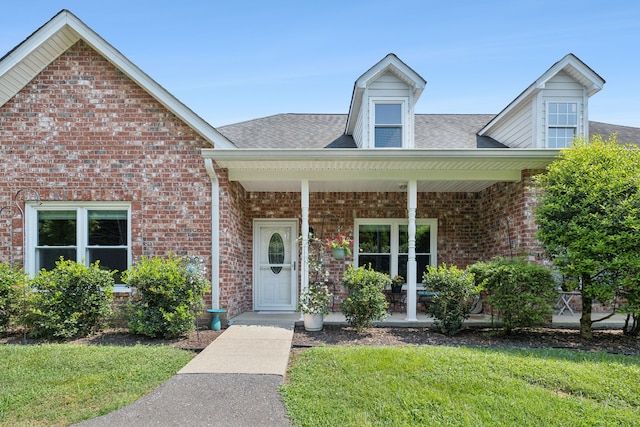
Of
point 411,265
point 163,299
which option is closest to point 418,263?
point 411,265

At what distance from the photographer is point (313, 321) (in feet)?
23.1

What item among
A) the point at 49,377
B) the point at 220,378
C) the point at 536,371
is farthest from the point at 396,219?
the point at 49,377

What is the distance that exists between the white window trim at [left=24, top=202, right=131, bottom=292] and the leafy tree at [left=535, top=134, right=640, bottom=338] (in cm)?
779

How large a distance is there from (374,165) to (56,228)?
641 cm

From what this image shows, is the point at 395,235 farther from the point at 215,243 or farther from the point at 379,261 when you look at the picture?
the point at 215,243

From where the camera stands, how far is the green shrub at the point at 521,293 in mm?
6551

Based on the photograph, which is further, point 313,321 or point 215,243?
point 215,243

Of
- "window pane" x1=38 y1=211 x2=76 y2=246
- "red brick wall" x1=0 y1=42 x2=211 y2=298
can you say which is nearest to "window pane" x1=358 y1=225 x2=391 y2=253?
"red brick wall" x1=0 y1=42 x2=211 y2=298

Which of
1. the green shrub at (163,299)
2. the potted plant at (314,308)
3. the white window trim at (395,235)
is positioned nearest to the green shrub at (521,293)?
the potted plant at (314,308)

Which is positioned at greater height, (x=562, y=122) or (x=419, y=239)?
(x=562, y=122)

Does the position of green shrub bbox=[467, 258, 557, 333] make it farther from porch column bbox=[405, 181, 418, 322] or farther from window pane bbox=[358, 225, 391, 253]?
window pane bbox=[358, 225, 391, 253]

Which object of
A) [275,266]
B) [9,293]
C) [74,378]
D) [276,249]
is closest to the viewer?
[74,378]

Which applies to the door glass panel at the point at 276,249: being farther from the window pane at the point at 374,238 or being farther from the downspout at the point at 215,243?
the downspout at the point at 215,243

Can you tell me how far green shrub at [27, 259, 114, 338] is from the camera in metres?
6.34
